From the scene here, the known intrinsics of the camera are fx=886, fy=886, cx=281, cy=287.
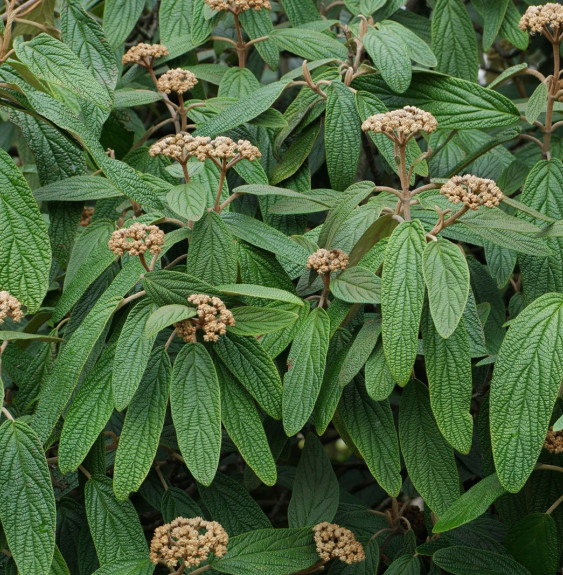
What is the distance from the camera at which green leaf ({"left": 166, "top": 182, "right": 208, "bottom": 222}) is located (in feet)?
4.32

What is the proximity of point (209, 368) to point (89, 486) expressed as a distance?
0.33 meters

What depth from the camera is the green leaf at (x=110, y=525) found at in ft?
4.56

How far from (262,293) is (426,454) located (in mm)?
391

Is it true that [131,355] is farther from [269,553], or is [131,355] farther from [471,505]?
[471,505]

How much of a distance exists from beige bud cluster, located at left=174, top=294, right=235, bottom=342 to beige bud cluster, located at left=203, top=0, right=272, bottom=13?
729 millimetres

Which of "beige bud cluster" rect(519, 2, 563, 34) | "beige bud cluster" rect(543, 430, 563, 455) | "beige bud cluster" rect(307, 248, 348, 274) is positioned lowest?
"beige bud cluster" rect(543, 430, 563, 455)

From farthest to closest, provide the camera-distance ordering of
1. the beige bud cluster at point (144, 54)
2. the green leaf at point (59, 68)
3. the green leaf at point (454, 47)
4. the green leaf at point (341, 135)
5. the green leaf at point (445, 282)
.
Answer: the green leaf at point (454, 47), the beige bud cluster at point (144, 54), the green leaf at point (341, 135), the green leaf at point (59, 68), the green leaf at point (445, 282)

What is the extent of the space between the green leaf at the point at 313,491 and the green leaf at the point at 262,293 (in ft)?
1.31

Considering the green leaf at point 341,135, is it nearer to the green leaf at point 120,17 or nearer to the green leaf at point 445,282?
the green leaf at point 445,282

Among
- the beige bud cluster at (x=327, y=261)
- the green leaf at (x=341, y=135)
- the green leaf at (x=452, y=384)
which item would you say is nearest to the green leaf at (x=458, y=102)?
the green leaf at (x=341, y=135)

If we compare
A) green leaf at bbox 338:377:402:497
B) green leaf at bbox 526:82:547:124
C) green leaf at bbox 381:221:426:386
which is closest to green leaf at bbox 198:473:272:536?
green leaf at bbox 338:377:402:497

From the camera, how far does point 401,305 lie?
124 cm

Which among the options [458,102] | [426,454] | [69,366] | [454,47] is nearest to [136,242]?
[69,366]

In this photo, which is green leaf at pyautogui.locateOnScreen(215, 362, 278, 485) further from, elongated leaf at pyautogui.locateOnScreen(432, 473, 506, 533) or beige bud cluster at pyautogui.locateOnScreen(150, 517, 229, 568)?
elongated leaf at pyautogui.locateOnScreen(432, 473, 506, 533)
